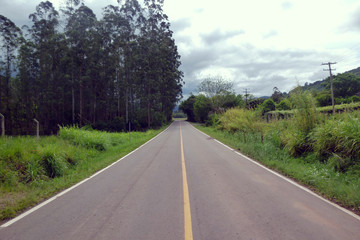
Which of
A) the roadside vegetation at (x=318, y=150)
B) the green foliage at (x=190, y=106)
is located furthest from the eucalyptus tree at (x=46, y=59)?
the green foliage at (x=190, y=106)

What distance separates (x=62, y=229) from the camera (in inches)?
158

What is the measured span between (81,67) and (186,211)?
3893 cm

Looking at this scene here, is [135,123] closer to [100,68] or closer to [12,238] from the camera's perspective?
[100,68]

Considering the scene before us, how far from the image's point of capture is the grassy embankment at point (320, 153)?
6.06m

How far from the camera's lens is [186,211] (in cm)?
475

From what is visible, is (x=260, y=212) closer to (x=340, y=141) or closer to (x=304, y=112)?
(x=340, y=141)

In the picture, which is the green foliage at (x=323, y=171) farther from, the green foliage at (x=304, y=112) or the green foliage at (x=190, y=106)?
the green foliage at (x=190, y=106)

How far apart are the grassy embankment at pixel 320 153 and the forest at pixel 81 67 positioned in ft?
90.0

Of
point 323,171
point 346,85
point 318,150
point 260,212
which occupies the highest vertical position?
point 346,85

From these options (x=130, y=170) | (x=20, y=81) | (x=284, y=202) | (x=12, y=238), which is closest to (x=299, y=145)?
(x=284, y=202)

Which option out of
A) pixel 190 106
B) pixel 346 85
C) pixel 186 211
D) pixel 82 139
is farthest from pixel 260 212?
pixel 190 106

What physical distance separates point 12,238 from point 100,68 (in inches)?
1545

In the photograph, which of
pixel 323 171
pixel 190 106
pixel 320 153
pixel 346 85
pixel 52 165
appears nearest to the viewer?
pixel 323 171

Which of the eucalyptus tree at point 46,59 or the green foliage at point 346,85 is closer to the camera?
the eucalyptus tree at point 46,59
